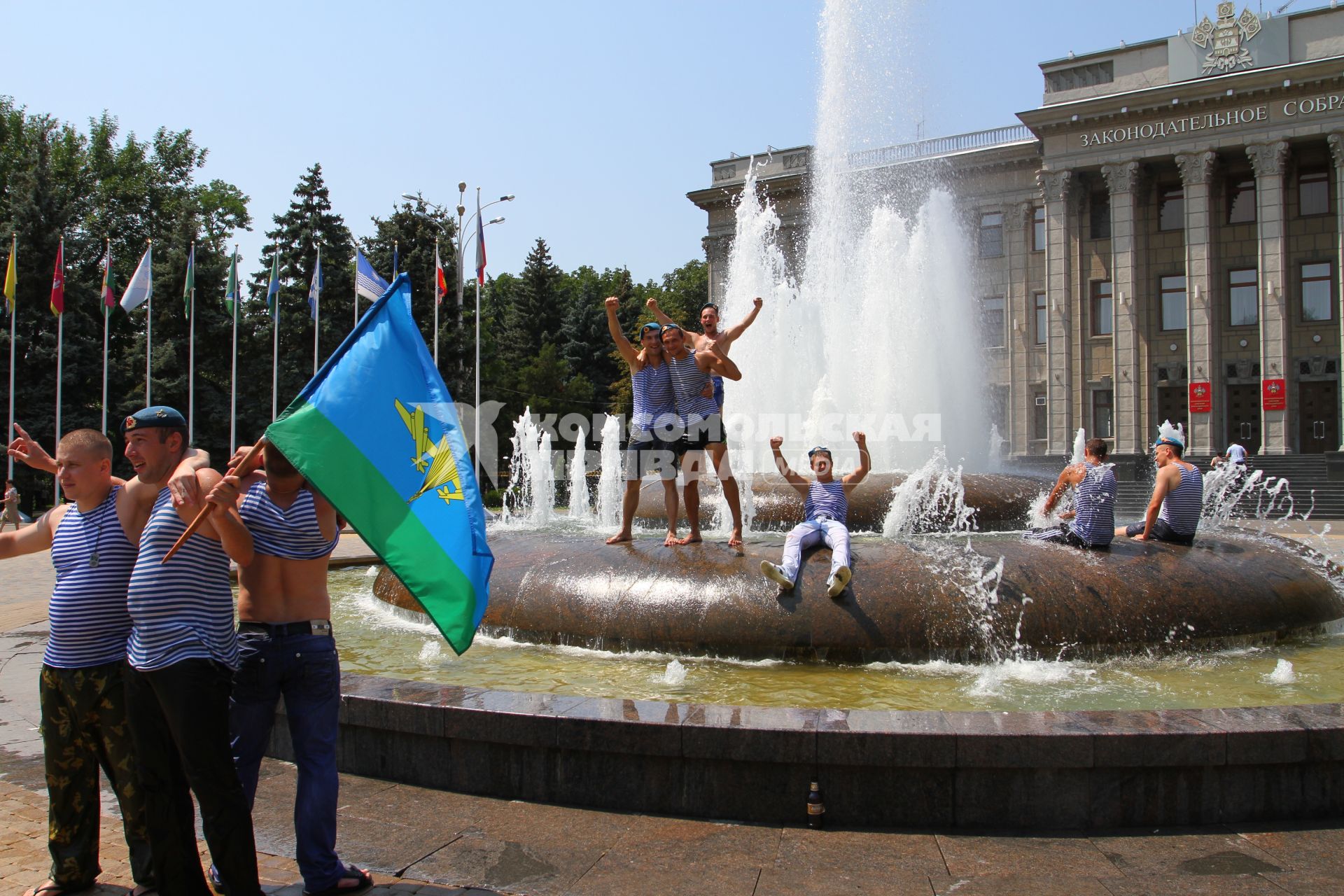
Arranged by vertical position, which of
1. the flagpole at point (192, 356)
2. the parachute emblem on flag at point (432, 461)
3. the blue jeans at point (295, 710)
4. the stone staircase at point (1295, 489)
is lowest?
the stone staircase at point (1295, 489)

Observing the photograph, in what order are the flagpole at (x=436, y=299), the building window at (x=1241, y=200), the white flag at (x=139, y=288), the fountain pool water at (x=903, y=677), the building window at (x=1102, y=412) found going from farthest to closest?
the building window at (x=1102, y=412), the building window at (x=1241, y=200), the flagpole at (x=436, y=299), the white flag at (x=139, y=288), the fountain pool water at (x=903, y=677)

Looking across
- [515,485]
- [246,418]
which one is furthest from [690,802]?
[246,418]

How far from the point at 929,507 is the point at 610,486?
30.0 ft

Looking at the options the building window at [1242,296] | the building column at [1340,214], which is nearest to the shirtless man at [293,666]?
the building column at [1340,214]

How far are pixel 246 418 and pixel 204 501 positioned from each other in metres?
38.4

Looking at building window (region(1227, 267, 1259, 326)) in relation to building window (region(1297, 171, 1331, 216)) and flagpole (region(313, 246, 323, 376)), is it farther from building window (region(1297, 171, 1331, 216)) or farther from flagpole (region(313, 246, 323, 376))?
flagpole (region(313, 246, 323, 376))

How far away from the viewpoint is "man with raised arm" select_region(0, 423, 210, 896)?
367cm

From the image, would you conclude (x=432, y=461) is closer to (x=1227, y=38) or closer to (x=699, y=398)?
(x=699, y=398)

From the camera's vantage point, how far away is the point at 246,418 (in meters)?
38.8

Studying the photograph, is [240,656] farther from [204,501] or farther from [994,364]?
[994,364]

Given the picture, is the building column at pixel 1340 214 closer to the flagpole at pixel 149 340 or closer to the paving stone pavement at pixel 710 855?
the paving stone pavement at pixel 710 855

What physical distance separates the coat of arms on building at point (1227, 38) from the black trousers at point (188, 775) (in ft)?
147

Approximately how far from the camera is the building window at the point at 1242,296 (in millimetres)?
39688

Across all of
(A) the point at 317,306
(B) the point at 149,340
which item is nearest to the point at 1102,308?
(A) the point at 317,306
